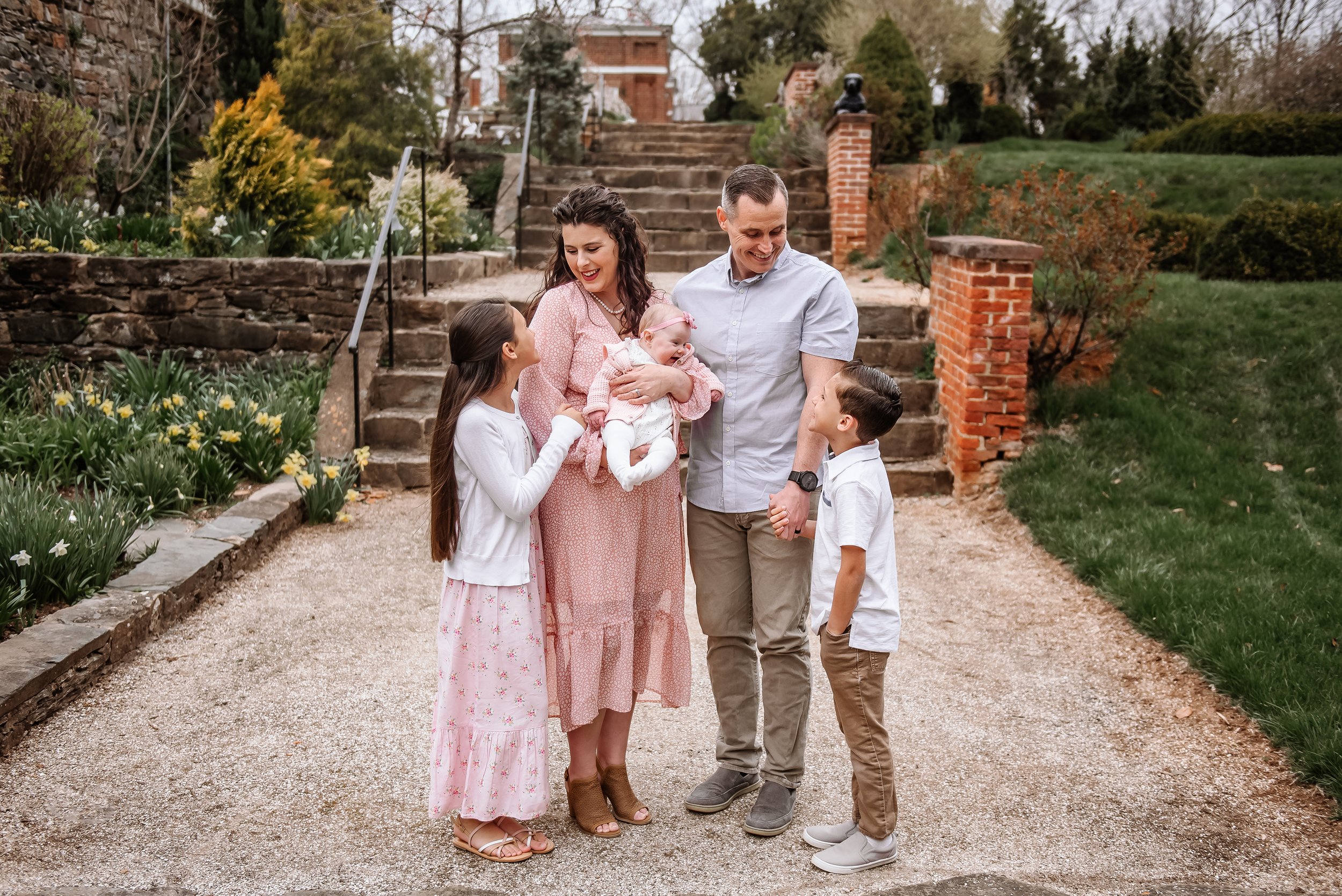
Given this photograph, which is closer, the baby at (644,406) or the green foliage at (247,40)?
the baby at (644,406)

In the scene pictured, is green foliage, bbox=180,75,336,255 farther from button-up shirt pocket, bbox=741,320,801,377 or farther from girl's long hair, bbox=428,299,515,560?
button-up shirt pocket, bbox=741,320,801,377

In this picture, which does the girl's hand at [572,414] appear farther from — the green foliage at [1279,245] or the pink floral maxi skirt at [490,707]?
the green foliage at [1279,245]

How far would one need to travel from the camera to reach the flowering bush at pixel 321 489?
5586mm

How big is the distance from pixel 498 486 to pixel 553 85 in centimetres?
1222

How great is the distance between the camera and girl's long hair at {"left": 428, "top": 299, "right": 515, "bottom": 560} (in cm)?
249

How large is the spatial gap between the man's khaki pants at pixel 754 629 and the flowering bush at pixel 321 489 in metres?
3.30

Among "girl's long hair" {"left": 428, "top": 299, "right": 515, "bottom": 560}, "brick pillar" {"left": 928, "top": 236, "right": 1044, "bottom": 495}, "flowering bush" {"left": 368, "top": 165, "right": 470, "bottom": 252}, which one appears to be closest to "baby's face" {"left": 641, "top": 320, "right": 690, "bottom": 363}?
"girl's long hair" {"left": 428, "top": 299, "right": 515, "bottom": 560}

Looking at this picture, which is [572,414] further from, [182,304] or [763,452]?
[182,304]

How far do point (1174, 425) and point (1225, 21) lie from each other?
71.0 ft

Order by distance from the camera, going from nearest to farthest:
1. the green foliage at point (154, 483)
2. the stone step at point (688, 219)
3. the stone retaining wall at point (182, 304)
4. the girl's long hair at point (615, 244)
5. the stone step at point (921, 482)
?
1. the girl's long hair at point (615, 244)
2. the green foliage at point (154, 483)
3. the stone step at point (921, 482)
4. the stone retaining wall at point (182, 304)
5. the stone step at point (688, 219)

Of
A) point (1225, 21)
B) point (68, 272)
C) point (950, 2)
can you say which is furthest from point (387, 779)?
point (1225, 21)

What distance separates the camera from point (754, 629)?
2896 mm

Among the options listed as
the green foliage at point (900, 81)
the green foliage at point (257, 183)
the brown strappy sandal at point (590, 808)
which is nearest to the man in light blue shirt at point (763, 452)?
the brown strappy sandal at point (590, 808)

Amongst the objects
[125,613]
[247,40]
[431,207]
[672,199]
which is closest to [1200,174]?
[672,199]
